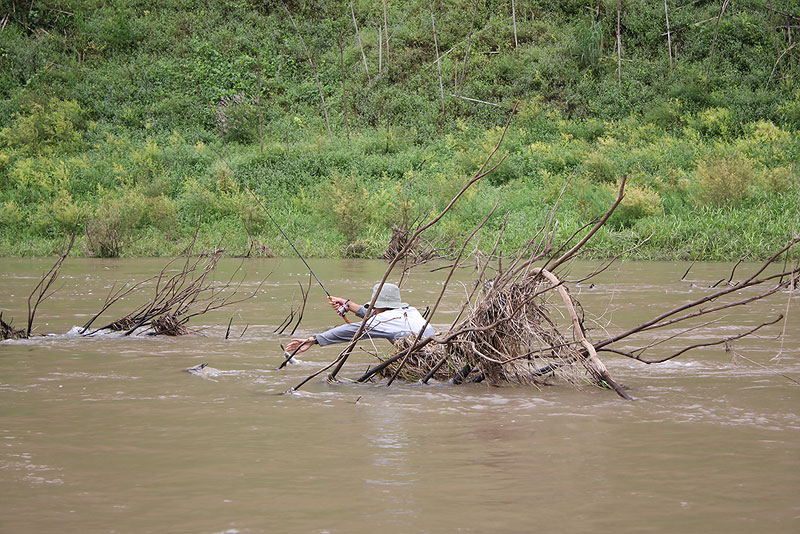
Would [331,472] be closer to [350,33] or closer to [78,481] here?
[78,481]

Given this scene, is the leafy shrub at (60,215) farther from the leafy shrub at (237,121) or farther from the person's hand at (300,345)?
the person's hand at (300,345)

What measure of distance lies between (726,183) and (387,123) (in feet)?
42.7

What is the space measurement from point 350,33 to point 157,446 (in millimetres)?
32396

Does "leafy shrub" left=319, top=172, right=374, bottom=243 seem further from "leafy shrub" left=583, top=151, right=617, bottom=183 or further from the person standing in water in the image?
the person standing in water

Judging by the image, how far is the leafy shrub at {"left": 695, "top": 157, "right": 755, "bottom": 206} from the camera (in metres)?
19.7

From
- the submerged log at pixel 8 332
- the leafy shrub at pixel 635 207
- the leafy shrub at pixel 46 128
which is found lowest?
the submerged log at pixel 8 332

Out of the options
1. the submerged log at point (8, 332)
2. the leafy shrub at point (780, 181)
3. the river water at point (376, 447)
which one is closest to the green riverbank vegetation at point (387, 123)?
the leafy shrub at point (780, 181)

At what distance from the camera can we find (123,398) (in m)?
5.86

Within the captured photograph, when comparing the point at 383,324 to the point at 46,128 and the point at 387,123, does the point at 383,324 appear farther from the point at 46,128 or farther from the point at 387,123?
the point at 46,128

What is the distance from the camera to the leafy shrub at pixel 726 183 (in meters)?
19.7

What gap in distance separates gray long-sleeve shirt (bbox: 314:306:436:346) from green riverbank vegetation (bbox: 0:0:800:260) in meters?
12.7

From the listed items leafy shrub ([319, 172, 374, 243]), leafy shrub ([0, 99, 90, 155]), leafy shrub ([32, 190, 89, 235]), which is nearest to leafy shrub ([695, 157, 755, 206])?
leafy shrub ([319, 172, 374, 243])

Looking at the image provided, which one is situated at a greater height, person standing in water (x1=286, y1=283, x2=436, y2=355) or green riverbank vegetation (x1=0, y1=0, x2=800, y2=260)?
green riverbank vegetation (x1=0, y1=0, x2=800, y2=260)

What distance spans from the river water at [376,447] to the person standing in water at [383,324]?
380mm
